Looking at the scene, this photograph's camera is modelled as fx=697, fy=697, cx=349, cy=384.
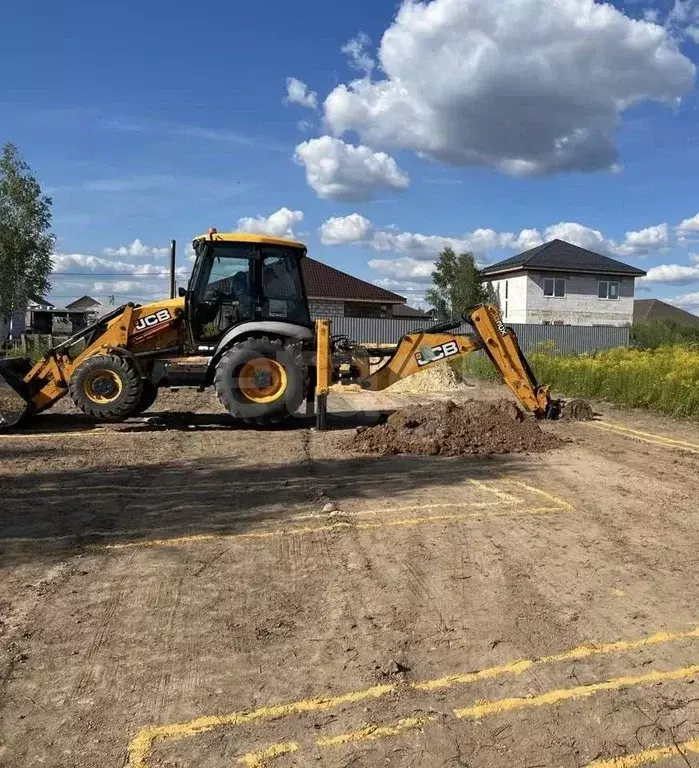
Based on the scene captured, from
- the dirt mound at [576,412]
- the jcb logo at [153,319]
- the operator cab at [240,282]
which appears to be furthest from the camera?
the dirt mound at [576,412]

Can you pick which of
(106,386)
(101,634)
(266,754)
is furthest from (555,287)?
(266,754)

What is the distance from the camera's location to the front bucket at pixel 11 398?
34.6 feet

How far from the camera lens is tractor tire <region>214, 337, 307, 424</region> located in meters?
10.6

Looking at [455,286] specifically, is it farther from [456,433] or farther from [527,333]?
[456,433]

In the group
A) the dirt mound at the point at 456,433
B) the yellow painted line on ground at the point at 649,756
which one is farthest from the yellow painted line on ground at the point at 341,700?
the dirt mound at the point at 456,433

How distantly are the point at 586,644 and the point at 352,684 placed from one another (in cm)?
133

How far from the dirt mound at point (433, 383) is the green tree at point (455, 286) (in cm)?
1815

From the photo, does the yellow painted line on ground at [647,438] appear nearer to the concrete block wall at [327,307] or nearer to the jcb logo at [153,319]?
the jcb logo at [153,319]

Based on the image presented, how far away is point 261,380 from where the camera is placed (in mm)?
10797

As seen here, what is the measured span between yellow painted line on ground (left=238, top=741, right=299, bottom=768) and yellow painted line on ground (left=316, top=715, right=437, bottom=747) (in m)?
0.12

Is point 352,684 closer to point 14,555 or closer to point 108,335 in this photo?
point 14,555

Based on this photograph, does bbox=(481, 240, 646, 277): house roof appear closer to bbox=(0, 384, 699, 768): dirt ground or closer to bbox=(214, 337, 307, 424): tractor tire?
bbox=(214, 337, 307, 424): tractor tire

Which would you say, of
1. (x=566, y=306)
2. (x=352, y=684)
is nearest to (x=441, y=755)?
(x=352, y=684)

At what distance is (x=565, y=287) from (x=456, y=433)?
34.0m
